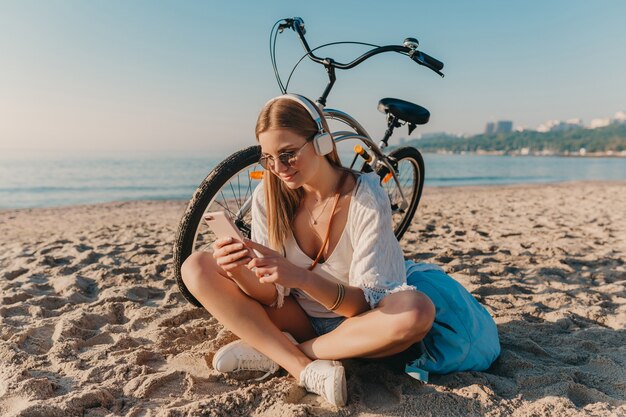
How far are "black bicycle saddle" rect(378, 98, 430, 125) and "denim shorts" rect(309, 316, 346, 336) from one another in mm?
1586

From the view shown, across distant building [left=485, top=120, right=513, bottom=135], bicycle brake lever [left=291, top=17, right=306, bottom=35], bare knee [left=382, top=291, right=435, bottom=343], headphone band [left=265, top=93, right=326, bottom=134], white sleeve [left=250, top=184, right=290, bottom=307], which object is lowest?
bare knee [left=382, top=291, right=435, bottom=343]

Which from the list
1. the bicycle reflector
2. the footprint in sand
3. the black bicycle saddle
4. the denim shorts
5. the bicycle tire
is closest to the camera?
the denim shorts

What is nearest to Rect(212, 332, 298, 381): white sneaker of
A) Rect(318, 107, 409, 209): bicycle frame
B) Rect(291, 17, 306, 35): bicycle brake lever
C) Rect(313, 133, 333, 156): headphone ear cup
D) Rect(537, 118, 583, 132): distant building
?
Rect(313, 133, 333, 156): headphone ear cup

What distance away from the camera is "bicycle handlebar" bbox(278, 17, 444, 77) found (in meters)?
2.57

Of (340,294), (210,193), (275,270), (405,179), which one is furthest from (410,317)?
(405,179)

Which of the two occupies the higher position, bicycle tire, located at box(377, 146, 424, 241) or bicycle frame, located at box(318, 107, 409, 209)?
bicycle frame, located at box(318, 107, 409, 209)

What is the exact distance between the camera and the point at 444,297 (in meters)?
1.92

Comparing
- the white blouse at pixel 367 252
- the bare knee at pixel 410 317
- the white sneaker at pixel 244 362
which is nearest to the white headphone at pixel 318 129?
the white blouse at pixel 367 252

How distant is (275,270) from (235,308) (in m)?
0.41

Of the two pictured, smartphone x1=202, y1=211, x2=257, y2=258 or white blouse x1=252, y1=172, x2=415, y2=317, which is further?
white blouse x1=252, y1=172, x2=415, y2=317

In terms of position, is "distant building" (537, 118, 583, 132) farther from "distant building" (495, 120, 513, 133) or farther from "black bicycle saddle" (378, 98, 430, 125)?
"black bicycle saddle" (378, 98, 430, 125)

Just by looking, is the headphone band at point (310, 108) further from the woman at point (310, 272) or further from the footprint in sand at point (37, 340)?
the footprint in sand at point (37, 340)

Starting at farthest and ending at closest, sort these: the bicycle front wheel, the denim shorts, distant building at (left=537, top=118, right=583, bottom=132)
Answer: distant building at (left=537, top=118, right=583, bottom=132)
the bicycle front wheel
the denim shorts

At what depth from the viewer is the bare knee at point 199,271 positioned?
72.1 inches
